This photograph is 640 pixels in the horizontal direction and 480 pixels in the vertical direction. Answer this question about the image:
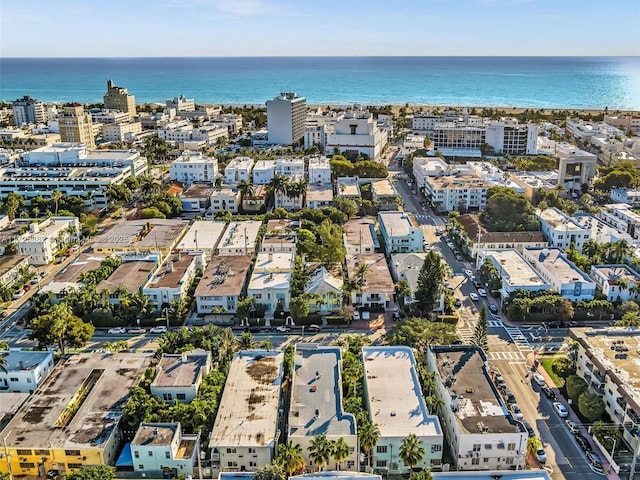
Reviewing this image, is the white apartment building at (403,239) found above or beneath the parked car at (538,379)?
above

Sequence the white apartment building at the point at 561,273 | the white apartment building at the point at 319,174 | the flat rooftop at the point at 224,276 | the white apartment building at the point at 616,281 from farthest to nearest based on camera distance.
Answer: the white apartment building at the point at 319,174 → the white apartment building at the point at 616,281 → the flat rooftop at the point at 224,276 → the white apartment building at the point at 561,273

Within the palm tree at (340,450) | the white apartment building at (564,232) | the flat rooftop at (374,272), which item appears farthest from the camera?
the white apartment building at (564,232)

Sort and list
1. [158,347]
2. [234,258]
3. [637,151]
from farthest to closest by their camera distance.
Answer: [637,151], [234,258], [158,347]

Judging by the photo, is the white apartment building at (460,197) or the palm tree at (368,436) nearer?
the palm tree at (368,436)

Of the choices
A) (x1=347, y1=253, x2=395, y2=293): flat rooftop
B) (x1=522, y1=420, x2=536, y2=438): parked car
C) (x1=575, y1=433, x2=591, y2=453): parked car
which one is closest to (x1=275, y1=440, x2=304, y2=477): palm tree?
(x1=522, y1=420, x2=536, y2=438): parked car

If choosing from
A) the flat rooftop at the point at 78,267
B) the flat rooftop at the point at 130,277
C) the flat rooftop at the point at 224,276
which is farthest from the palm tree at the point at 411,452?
the flat rooftop at the point at 78,267

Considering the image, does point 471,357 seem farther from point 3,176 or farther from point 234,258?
point 3,176

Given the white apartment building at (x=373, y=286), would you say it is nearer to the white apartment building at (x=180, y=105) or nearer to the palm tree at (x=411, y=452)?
the palm tree at (x=411, y=452)

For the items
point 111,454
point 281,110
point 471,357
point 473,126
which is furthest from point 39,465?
point 473,126
